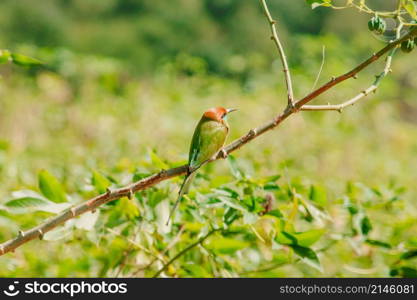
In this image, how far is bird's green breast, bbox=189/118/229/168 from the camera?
1.03m

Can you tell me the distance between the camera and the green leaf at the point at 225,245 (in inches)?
47.5

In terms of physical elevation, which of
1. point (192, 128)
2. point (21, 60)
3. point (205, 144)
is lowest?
point (205, 144)

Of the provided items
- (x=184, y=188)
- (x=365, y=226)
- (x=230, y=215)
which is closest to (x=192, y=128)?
(x=365, y=226)

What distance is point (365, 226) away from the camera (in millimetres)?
1364

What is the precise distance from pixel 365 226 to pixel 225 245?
33cm

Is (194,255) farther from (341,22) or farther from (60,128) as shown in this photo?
(341,22)

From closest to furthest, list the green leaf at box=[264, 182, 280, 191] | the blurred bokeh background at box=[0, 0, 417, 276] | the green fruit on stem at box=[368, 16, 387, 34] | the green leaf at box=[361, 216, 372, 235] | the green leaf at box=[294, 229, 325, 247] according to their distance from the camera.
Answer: the green fruit on stem at box=[368, 16, 387, 34]
the green leaf at box=[294, 229, 325, 247]
the green leaf at box=[264, 182, 280, 191]
the green leaf at box=[361, 216, 372, 235]
the blurred bokeh background at box=[0, 0, 417, 276]

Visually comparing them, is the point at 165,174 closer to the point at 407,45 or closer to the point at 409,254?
the point at 407,45

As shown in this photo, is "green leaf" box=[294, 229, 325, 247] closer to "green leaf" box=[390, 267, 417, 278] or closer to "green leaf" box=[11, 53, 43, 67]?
Answer: "green leaf" box=[390, 267, 417, 278]

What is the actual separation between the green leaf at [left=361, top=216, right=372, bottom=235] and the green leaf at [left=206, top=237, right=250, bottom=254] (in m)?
0.29

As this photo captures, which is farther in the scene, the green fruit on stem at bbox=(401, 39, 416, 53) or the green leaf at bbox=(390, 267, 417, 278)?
the green leaf at bbox=(390, 267, 417, 278)

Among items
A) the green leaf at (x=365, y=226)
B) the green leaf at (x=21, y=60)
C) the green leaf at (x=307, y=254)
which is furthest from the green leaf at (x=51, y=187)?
the green leaf at (x=365, y=226)

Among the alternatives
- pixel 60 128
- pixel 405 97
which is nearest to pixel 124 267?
pixel 60 128

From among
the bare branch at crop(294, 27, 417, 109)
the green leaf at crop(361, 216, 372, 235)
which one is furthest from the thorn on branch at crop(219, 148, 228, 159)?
Answer: the green leaf at crop(361, 216, 372, 235)
